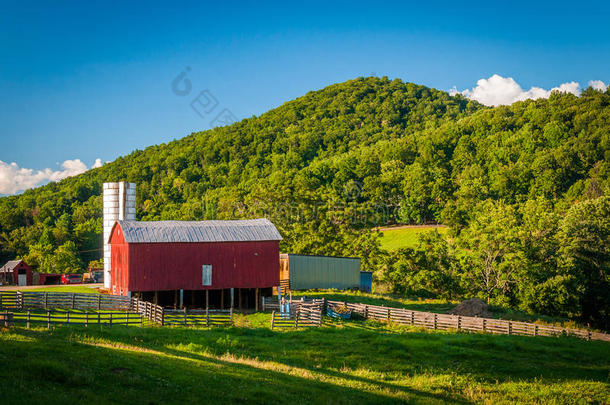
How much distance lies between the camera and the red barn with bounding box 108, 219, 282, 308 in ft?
124

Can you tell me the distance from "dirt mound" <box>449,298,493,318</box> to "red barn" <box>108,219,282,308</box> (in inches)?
525

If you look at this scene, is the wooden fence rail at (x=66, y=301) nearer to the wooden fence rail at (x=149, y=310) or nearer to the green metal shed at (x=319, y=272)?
the wooden fence rail at (x=149, y=310)

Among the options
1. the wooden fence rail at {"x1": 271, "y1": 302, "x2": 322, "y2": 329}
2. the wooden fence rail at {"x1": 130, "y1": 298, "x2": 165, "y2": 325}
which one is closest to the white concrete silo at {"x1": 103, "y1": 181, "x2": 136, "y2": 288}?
the wooden fence rail at {"x1": 130, "y1": 298, "x2": 165, "y2": 325}

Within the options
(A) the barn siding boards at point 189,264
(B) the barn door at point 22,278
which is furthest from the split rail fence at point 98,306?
(B) the barn door at point 22,278

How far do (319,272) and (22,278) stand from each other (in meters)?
34.8

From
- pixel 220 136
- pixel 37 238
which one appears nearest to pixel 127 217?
pixel 37 238

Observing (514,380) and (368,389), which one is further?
(514,380)

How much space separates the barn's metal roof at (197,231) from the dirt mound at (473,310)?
46.5ft

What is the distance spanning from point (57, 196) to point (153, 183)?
86.6 ft

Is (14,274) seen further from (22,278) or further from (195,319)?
(195,319)

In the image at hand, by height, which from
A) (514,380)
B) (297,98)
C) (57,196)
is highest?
(297,98)

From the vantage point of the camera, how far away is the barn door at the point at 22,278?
6131cm

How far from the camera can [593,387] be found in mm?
19031

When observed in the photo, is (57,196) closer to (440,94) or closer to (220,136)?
(220,136)
